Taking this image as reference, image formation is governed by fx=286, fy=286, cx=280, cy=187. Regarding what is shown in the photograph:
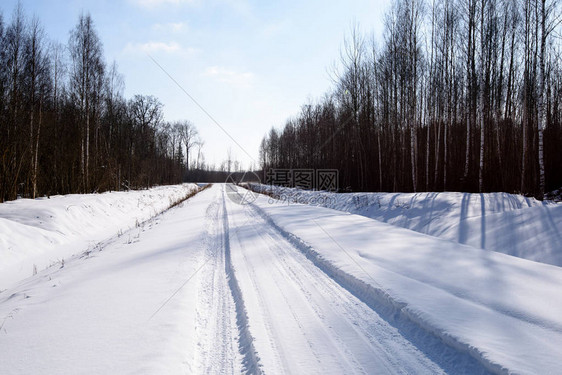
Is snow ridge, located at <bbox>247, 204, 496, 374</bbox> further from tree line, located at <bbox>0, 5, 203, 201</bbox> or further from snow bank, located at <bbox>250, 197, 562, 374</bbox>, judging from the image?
tree line, located at <bbox>0, 5, 203, 201</bbox>

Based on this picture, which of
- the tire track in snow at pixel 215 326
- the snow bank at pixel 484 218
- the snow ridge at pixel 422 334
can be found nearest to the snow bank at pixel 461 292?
the snow ridge at pixel 422 334

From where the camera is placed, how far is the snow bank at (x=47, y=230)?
24.3ft

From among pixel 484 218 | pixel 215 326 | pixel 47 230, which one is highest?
pixel 484 218

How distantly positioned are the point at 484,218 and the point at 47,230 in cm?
1406

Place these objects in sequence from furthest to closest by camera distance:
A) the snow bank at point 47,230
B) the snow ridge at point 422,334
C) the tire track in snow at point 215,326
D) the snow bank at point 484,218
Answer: the snow bank at point 47,230, the snow bank at point 484,218, the tire track in snow at point 215,326, the snow ridge at point 422,334

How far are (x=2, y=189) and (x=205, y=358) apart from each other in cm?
1510

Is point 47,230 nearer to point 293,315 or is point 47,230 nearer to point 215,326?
point 215,326

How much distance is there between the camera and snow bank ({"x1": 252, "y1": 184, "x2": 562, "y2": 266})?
6.87 m

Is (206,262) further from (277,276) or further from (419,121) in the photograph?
(419,121)

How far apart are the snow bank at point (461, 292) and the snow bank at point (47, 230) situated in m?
7.03

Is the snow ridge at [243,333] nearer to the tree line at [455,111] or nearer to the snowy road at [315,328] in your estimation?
the snowy road at [315,328]

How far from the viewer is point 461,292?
407 cm

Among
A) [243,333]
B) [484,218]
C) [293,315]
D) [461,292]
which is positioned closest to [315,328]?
[293,315]

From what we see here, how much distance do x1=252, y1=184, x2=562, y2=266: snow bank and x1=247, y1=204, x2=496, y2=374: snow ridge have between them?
15.9ft
